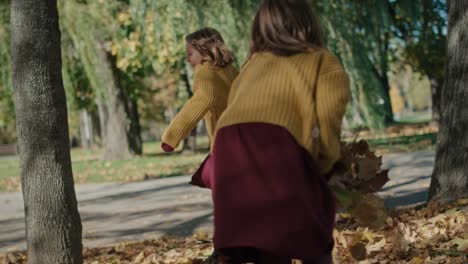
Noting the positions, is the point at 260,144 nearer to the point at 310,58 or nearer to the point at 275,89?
the point at 275,89

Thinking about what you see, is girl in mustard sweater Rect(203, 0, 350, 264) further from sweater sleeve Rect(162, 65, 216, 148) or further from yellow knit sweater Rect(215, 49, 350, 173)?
sweater sleeve Rect(162, 65, 216, 148)

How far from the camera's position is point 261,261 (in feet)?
9.21

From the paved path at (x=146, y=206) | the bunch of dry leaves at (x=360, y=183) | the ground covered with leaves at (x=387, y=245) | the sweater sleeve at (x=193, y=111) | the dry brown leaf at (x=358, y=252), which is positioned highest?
the sweater sleeve at (x=193, y=111)

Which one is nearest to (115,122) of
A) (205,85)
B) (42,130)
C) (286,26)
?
(42,130)

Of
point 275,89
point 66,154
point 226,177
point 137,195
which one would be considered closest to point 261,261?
point 226,177

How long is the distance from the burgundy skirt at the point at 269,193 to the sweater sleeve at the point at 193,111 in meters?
0.82

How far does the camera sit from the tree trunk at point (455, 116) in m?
5.88

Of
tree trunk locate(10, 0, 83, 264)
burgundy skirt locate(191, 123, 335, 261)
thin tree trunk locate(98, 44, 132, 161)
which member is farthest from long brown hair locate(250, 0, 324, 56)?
thin tree trunk locate(98, 44, 132, 161)

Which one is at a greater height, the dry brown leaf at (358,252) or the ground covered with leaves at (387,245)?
the dry brown leaf at (358,252)

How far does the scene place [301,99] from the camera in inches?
104

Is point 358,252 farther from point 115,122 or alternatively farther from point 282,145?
point 115,122

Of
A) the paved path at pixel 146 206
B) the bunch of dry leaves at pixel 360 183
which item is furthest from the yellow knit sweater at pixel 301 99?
the paved path at pixel 146 206

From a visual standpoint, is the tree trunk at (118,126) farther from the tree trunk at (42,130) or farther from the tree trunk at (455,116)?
the tree trunk at (42,130)

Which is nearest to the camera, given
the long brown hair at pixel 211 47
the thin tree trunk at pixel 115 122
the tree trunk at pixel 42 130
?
the long brown hair at pixel 211 47
